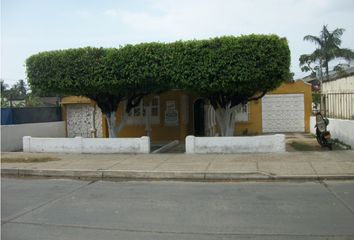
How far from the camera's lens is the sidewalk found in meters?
12.0

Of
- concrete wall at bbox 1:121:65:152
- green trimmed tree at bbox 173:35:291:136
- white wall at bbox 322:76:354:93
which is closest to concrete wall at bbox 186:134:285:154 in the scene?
green trimmed tree at bbox 173:35:291:136

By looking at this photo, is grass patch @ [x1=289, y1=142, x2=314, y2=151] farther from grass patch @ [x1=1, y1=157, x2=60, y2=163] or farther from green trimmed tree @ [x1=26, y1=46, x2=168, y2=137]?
grass patch @ [x1=1, y1=157, x2=60, y2=163]

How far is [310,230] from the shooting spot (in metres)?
6.75

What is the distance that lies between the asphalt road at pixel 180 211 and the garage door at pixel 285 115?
16796mm

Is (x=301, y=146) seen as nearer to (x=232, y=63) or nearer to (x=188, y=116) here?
(x=232, y=63)

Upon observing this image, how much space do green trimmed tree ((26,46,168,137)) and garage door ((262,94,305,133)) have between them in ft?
35.9

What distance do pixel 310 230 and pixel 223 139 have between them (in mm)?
9443

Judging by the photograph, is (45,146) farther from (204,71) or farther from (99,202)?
(99,202)

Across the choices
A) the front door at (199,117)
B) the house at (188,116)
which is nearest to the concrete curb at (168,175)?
the house at (188,116)

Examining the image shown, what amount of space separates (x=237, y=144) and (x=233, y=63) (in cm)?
271

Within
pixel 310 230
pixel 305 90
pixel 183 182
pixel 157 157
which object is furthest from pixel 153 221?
pixel 305 90

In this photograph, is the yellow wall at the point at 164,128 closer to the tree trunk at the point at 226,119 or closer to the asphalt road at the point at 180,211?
the tree trunk at the point at 226,119

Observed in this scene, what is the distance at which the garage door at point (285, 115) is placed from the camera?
27.5 meters

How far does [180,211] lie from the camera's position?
27.0 ft
